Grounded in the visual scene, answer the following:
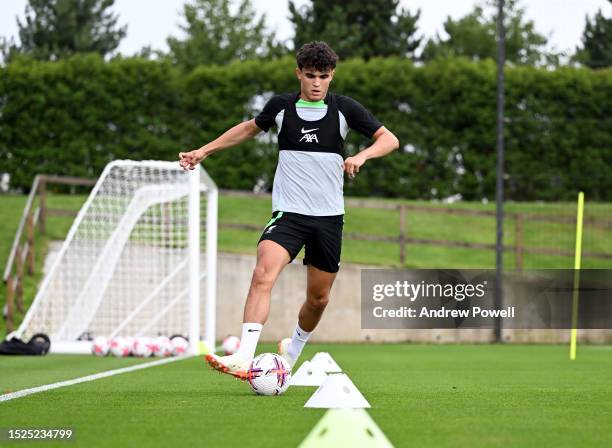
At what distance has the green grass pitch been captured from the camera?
15.1ft

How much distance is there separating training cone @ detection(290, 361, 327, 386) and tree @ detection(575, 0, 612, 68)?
32062 millimetres

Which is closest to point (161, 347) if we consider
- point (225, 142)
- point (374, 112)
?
point (225, 142)

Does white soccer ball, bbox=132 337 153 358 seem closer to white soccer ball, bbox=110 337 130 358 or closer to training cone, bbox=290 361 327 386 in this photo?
white soccer ball, bbox=110 337 130 358

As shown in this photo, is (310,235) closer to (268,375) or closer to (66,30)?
(268,375)

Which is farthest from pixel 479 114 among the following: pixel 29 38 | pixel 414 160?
pixel 29 38

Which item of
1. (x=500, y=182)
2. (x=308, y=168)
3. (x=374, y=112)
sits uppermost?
(x=374, y=112)

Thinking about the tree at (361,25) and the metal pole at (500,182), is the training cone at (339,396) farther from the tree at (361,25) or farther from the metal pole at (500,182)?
the tree at (361,25)

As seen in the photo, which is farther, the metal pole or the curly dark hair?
the metal pole

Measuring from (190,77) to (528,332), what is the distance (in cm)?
1198

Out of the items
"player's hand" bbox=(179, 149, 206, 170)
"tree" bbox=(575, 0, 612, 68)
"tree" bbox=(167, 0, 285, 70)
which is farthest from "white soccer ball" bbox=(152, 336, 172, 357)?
"tree" bbox=(167, 0, 285, 70)

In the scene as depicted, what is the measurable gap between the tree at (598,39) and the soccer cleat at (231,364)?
110 feet

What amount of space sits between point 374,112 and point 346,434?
2503 cm

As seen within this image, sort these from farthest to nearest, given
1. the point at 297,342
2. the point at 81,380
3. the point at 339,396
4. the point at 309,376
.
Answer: the point at 81,380 → the point at 309,376 → the point at 297,342 → the point at 339,396

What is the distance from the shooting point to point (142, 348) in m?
13.2
